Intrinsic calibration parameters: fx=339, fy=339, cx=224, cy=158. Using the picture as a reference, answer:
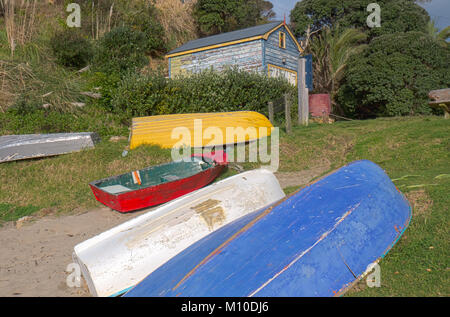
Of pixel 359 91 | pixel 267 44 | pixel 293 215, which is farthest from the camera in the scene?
pixel 267 44

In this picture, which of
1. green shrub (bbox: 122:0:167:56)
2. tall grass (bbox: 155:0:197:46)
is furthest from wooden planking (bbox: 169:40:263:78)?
tall grass (bbox: 155:0:197:46)

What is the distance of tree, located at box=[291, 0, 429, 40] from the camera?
2081 cm

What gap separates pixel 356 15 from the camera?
2317 cm

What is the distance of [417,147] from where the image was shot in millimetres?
7898

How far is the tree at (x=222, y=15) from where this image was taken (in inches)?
949

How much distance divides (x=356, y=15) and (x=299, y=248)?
24184 millimetres

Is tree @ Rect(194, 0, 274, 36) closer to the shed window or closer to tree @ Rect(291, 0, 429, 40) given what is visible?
tree @ Rect(291, 0, 429, 40)

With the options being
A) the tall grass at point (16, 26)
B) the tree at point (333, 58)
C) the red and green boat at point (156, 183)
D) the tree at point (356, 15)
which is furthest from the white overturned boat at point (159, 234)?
the tree at point (356, 15)

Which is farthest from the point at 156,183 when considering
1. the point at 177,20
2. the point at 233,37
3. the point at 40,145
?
the point at 177,20

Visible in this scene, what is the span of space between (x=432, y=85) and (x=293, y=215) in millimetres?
13049

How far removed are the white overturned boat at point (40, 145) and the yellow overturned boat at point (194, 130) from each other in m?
1.23

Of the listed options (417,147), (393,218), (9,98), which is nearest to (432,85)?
(417,147)

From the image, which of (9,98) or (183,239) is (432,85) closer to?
(183,239)

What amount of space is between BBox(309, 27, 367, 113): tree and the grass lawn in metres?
9.06
